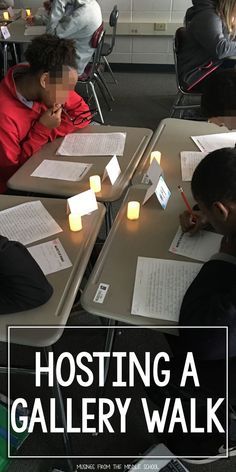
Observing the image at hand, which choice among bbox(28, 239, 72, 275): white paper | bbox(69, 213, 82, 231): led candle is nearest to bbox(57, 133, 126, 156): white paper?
bbox(69, 213, 82, 231): led candle

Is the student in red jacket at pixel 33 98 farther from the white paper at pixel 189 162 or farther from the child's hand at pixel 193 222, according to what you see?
the child's hand at pixel 193 222

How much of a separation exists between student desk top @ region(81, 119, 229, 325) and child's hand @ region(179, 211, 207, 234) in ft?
0.15

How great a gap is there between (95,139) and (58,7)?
7.72ft

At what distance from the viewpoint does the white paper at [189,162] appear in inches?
65.4

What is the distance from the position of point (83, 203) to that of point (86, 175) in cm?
29

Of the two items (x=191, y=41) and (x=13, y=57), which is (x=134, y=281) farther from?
(x=13, y=57)

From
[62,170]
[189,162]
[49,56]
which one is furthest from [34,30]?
[189,162]

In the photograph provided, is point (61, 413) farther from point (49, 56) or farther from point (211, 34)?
point (211, 34)

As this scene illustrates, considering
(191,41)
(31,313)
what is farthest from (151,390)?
(191,41)

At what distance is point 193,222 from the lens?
1344 millimetres

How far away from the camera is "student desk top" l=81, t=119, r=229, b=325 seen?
111 cm

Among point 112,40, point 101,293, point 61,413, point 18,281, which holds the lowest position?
point 61,413

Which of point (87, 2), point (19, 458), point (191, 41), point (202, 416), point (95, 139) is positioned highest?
point (87, 2)

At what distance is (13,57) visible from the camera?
4215mm
